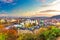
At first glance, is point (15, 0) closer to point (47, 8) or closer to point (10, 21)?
point (10, 21)

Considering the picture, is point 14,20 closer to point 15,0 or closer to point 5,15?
point 5,15

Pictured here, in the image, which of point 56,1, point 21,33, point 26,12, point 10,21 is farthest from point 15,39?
point 56,1

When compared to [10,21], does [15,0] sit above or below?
above

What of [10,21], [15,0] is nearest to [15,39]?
[10,21]

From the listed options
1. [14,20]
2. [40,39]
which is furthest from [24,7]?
[40,39]

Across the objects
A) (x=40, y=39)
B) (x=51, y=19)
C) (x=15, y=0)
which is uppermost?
(x=15, y=0)

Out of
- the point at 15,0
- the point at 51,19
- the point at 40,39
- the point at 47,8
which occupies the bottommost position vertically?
the point at 40,39

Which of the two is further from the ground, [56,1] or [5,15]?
[56,1]

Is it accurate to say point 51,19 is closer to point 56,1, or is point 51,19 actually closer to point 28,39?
point 56,1
